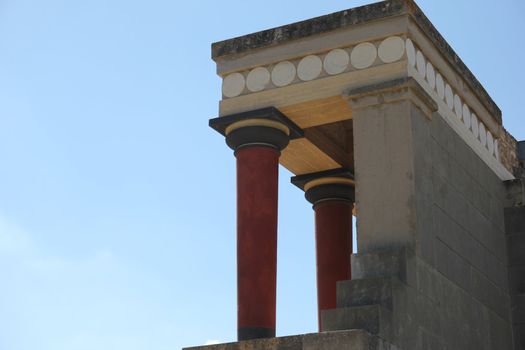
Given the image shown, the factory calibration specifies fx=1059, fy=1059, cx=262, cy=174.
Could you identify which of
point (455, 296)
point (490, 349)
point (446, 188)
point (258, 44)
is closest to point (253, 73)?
point (258, 44)

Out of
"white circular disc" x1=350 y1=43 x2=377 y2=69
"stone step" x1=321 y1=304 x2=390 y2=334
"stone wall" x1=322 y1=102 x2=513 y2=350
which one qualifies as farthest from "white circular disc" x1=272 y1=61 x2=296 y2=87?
"stone step" x1=321 y1=304 x2=390 y2=334

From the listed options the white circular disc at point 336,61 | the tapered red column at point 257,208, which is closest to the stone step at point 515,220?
the tapered red column at point 257,208

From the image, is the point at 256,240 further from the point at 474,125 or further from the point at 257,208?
the point at 474,125

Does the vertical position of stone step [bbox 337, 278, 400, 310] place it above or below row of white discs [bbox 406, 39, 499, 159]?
below

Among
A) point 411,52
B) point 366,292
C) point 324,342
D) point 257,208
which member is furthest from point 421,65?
point 324,342

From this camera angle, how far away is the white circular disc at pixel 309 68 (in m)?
17.1

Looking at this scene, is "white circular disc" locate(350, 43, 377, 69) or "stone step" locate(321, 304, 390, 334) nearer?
"stone step" locate(321, 304, 390, 334)

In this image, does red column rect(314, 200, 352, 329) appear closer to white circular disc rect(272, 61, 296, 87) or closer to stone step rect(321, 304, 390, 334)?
white circular disc rect(272, 61, 296, 87)

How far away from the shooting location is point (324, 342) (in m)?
13.8

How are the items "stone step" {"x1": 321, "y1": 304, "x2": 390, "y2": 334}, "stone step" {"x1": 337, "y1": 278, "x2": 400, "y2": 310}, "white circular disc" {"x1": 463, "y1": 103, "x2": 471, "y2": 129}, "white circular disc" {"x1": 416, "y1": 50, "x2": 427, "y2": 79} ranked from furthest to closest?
"white circular disc" {"x1": 463, "y1": 103, "x2": 471, "y2": 129}
"white circular disc" {"x1": 416, "y1": 50, "x2": 427, "y2": 79}
"stone step" {"x1": 337, "y1": 278, "x2": 400, "y2": 310}
"stone step" {"x1": 321, "y1": 304, "x2": 390, "y2": 334}

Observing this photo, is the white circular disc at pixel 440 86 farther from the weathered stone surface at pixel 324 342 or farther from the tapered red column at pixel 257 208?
the weathered stone surface at pixel 324 342

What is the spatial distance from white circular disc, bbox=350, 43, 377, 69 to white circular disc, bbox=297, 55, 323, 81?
0.60 m

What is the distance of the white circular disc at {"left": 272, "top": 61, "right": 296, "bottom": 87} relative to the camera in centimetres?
1734

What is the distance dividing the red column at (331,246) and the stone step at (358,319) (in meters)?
5.08
